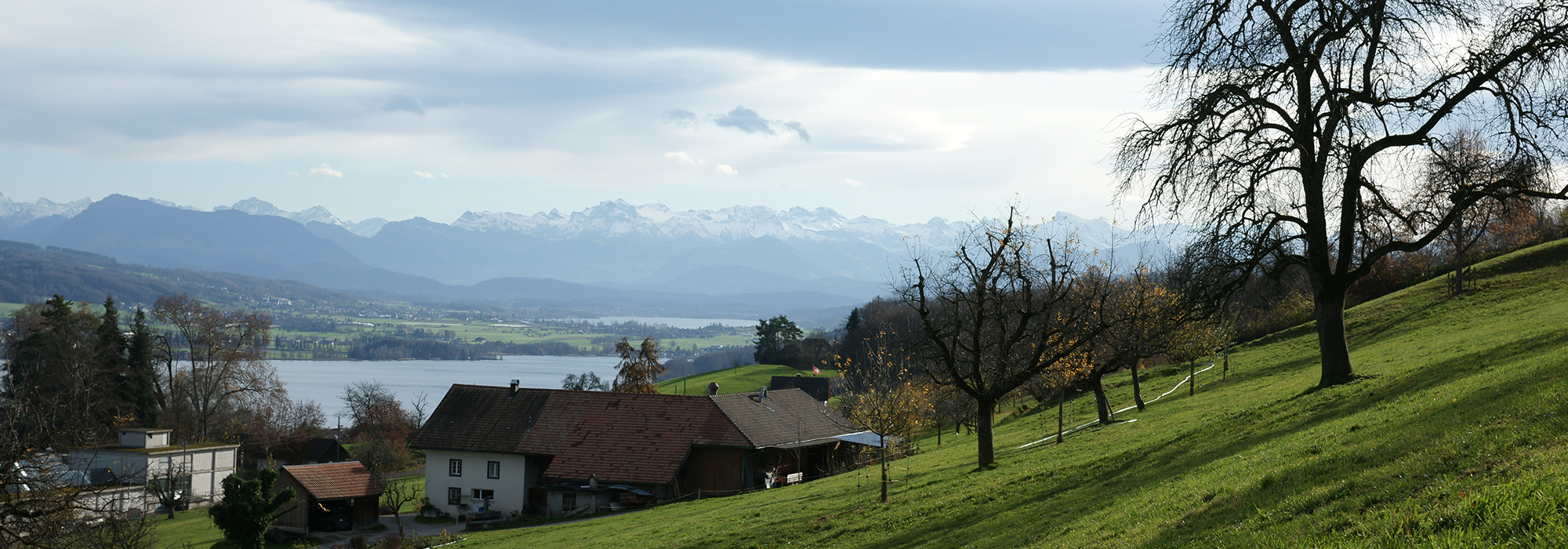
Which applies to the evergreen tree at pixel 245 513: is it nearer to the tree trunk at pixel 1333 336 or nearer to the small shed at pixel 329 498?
the small shed at pixel 329 498

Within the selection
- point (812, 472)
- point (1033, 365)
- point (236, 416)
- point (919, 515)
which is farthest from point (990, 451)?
point (236, 416)

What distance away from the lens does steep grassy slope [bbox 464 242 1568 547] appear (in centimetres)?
844

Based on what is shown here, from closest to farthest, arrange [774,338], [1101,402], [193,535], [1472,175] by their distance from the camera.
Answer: [1472,175] → [1101,402] → [193,535] → [774,338]

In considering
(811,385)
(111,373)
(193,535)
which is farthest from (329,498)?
(811,385)

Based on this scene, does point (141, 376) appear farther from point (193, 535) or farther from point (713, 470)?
point (713, 470)

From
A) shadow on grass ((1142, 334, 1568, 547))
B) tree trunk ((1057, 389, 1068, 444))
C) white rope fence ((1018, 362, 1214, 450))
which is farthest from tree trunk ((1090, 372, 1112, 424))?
shadow on grass ((1142, 334, 1568, 547))

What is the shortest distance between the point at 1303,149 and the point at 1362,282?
48.4 meters

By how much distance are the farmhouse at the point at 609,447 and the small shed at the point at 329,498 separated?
354cm

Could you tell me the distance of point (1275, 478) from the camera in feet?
37.8

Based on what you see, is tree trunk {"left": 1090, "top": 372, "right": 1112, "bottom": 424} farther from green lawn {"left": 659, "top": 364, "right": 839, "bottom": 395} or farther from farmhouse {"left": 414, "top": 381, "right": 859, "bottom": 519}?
green lawn {"left": 659, "top": 364, "right": 839, "bottom": 395}

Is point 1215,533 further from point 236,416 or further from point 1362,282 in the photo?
point 236,416

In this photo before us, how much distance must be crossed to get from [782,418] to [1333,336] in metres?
33.4

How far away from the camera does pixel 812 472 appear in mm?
49406

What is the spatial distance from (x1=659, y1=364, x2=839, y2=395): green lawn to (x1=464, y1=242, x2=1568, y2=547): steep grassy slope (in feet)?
228
